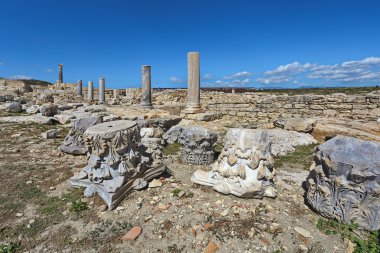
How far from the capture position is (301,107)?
1095cm

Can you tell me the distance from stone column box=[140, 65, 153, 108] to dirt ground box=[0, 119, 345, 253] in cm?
821

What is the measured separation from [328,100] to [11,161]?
38.2 feet

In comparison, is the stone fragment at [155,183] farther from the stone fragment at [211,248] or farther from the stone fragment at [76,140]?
the stone fragment at [76,140]

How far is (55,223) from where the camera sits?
2.99 metres

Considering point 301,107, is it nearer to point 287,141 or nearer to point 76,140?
point 287,141

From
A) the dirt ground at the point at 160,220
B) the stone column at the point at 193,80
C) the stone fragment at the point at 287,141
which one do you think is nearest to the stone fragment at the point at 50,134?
the dirt ground at the point at 160,220

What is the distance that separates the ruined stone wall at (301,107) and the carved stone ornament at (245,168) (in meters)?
8.02

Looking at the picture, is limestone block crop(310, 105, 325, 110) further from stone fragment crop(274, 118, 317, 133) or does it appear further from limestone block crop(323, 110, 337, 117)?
stone fragment crop(274, 118, 317, 133)

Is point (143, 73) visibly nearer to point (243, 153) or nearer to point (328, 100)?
point (328, 100)

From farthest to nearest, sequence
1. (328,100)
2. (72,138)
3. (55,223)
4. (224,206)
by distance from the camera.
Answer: (328,100)
(72,138)
(224,206)
(55,223)

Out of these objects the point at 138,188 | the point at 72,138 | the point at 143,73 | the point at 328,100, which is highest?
the point at 143,73

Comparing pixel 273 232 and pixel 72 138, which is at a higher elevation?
pixel 72 138

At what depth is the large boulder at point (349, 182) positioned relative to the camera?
2.79m

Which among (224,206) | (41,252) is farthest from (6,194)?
(224,206)
